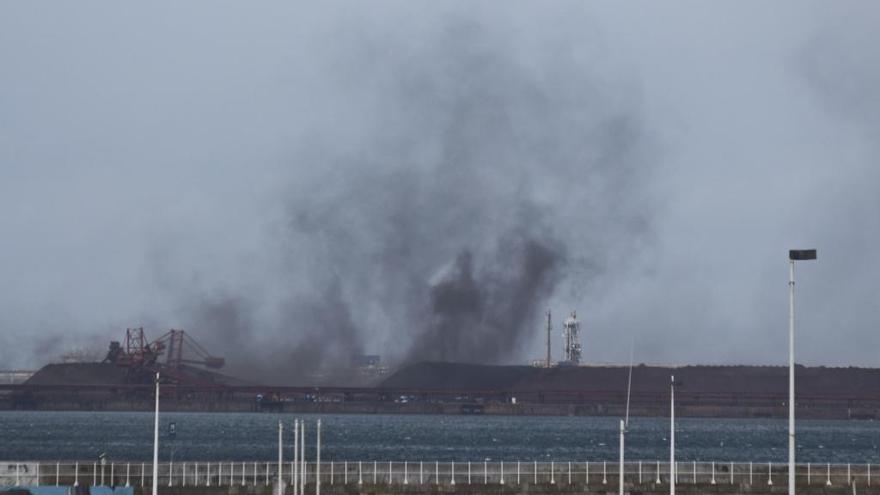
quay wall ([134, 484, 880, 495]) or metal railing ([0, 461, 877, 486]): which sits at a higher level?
metal railing ([0, 461, 877, 486])

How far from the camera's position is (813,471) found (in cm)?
11281

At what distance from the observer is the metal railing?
104m

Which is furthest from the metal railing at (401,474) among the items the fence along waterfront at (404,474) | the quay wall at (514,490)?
the quay wall at (514,490)

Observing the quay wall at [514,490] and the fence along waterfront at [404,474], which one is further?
the fence along waterfront at [404,474]

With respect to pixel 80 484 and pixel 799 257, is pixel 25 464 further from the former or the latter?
pixel 799 257

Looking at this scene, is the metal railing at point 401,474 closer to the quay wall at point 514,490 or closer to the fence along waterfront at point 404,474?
the fence along waterfront at point 404,474

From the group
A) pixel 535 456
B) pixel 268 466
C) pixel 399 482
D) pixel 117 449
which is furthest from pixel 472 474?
pixel 117 449

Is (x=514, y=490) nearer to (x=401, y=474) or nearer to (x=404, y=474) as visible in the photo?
(x=404, y=474)

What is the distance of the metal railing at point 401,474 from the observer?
104m

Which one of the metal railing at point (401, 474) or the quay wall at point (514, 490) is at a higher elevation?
the metal railing at point (401, 474)

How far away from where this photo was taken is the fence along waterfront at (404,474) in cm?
10394

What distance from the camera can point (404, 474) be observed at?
352ft

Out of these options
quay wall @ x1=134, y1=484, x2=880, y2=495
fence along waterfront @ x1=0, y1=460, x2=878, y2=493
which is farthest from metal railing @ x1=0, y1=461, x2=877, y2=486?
quay wall @ x1=134, y1=484, x2=880, y2=495

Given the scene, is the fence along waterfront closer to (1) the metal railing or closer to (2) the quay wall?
(1) the metal railing
